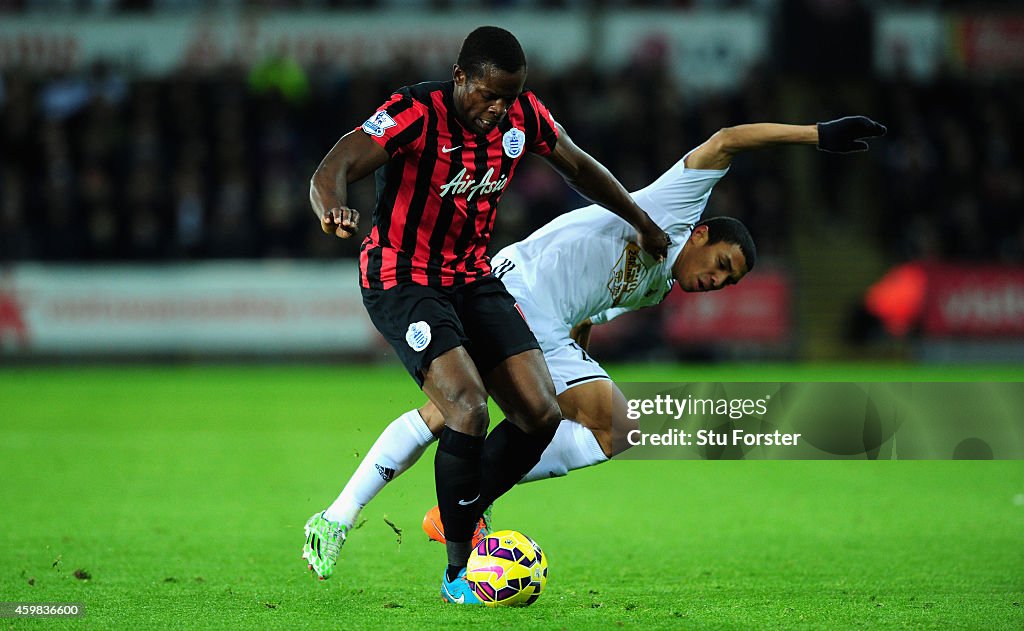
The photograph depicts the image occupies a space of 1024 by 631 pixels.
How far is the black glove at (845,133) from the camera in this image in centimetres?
497

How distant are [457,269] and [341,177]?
671 millimetres

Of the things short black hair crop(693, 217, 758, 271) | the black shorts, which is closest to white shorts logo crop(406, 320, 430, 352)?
the black shorts

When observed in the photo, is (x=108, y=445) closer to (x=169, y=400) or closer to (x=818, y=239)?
(x=169, y=400)

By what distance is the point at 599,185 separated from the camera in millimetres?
4980

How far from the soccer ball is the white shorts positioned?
1.08m

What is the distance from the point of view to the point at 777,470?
26.8ft

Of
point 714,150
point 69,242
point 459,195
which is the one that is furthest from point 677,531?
point 69,242

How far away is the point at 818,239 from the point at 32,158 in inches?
434

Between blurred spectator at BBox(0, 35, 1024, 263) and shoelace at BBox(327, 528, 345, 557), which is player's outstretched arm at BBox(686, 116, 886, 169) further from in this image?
blurred spectator at BBox(0, 35, 1024, 263)

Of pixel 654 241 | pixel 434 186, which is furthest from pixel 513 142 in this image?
pixel 654 241

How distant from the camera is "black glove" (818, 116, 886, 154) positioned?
497 cm

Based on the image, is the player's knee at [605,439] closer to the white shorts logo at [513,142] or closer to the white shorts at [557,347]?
the white shorts at [557,347]

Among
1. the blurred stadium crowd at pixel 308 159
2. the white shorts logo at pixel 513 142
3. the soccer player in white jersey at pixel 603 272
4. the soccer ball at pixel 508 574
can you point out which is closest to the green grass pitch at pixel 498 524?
the soccer ball at pixel 508 574

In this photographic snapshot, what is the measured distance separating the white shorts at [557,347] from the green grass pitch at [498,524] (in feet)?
2.46
